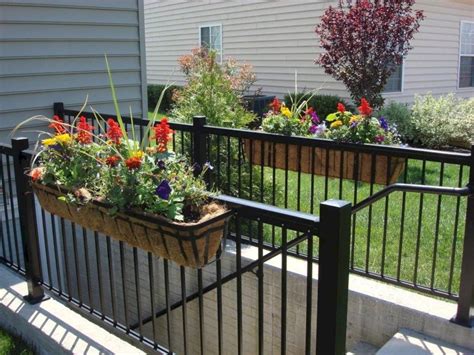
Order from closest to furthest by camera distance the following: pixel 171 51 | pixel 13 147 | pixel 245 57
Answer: pixel 13 147, pixel 245 57, pixel 171 51

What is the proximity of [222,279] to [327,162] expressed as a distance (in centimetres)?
104

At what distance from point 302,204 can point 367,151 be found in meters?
2.27

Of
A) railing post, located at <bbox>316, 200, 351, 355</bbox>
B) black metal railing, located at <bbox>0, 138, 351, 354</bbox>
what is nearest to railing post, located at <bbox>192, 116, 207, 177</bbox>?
black metal railing, located at <bbox>0, 138, 351, 354</bbox>

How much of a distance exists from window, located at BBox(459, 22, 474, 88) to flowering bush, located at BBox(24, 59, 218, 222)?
12.7 m

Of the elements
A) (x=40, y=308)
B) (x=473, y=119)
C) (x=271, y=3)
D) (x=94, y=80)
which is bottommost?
(x=40, y=308)

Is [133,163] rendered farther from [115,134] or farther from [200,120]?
[200,120]

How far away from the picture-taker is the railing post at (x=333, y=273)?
1.68 m

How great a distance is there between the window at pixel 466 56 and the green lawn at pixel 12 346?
1300 cm

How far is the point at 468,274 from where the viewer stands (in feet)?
9.07

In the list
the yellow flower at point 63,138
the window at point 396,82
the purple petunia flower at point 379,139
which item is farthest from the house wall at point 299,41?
the yellow flower at point 63,138

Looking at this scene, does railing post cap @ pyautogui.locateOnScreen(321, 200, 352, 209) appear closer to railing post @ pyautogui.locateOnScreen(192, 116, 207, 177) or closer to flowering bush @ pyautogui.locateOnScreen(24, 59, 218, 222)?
flowering bush @ pyautogui.locateOnScreen(24, 59, 218, 222)

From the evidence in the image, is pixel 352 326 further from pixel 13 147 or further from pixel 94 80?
pixel 94 80

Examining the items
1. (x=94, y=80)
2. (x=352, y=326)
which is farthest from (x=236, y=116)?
(x=352, y=326)

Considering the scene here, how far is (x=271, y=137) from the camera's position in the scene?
3.62 metres
